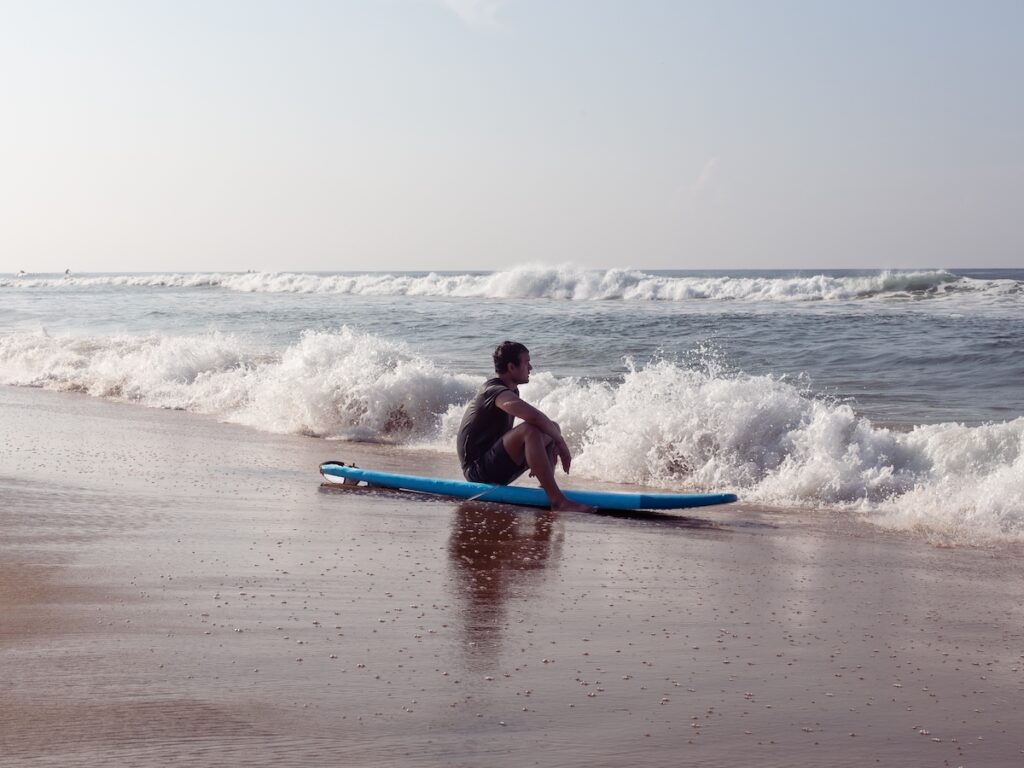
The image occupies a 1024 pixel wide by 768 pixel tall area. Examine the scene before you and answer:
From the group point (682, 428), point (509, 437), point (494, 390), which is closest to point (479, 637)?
point (509, 437)

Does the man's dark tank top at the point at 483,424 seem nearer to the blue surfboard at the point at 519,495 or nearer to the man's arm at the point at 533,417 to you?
the man's arm at the point at 533,417

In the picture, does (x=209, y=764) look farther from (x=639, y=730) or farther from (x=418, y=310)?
(x=418, y=310)

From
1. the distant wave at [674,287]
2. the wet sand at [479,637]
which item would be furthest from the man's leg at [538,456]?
the distant wave at [674,287]

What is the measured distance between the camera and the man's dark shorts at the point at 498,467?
7816mm

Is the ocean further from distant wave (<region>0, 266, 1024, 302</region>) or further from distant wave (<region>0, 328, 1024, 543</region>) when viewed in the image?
distant wave (<region>0, 266, 1024, 302</region>)

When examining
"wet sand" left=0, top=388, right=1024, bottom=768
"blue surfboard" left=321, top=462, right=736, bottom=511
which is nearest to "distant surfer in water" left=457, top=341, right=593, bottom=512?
"blue surfboard" left=321, top=462, right=736, bottom=511

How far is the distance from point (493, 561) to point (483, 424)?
7.65 feet

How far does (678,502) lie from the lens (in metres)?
7.49

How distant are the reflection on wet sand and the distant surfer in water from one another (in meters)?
0.28

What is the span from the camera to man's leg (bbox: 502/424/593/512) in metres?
7.50

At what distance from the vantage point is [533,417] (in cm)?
753

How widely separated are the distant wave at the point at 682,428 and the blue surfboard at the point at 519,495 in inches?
50.6

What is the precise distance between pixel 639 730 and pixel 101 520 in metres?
4.05

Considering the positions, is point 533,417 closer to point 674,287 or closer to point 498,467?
point 498,467
